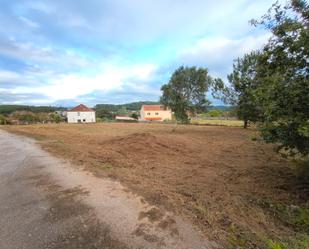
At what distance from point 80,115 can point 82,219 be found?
61.8 meters

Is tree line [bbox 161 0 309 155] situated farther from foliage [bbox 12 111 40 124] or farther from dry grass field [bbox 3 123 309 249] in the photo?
foliage [bbox 12 111 40 124]

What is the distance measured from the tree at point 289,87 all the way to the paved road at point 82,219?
104 inches

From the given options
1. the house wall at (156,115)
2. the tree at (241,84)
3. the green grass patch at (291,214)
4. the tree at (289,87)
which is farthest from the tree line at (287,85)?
the house wall at (156,115)

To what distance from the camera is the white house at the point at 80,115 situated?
61031 mm

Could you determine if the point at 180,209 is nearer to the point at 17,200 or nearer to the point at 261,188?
the point at 261,188

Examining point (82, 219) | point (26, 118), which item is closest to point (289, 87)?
point (82, 219)

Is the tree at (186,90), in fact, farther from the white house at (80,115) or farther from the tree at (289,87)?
the white house at (80,115)

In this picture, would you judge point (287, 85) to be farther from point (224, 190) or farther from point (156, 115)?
point (156, 115)

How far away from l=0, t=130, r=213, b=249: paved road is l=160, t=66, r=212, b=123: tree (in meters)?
16.3

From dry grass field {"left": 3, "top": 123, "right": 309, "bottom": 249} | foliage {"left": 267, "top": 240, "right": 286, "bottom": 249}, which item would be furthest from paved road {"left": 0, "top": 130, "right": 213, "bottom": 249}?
foliage {"left": 267, "top": 240, "right": 286, "bottom": 249}

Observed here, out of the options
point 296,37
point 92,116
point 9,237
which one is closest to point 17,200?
point 9,237

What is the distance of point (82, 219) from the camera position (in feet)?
11.0

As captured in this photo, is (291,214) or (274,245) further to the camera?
(291,214)

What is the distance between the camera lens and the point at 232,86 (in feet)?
67.1
